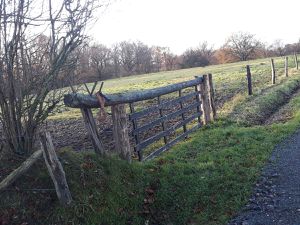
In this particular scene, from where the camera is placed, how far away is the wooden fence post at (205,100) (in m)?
12.1

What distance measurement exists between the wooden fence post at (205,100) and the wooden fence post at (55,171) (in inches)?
292

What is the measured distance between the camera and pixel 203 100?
40.1ft

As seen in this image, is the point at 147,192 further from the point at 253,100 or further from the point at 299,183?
the point at 253,100

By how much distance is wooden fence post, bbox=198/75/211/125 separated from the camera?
39.9 ft

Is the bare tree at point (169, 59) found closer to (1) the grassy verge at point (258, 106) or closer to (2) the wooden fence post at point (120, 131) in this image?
(1) the grassy verge at point (258, 106)

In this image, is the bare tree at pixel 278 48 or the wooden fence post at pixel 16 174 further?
the bare tree at pixel 278 48

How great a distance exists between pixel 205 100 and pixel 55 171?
7707 mm

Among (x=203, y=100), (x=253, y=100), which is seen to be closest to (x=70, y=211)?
(x=203, y=100)

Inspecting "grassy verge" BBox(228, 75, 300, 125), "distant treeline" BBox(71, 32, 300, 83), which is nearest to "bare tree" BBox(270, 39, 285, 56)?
"distant treeline" BBox(71, 32, 300, 83)

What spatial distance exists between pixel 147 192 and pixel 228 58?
81835 mm

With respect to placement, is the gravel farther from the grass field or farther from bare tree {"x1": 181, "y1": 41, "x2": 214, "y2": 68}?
bare tree {"x1": 181, "y1": 41, "x2": 214, "y2": 68}

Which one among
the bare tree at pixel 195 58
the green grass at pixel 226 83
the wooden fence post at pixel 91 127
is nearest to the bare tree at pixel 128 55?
A: the bare tree at pixel 195 58

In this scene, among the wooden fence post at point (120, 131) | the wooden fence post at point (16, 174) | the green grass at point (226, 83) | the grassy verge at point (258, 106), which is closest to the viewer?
the wooden fence post at point (16, 174)

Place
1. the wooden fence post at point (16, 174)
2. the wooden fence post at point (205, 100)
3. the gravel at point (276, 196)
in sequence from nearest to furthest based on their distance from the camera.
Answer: the wooden fence post at point (16, 174), the gravel at point (276, 196), the wooden fence post at point (205, 100)
